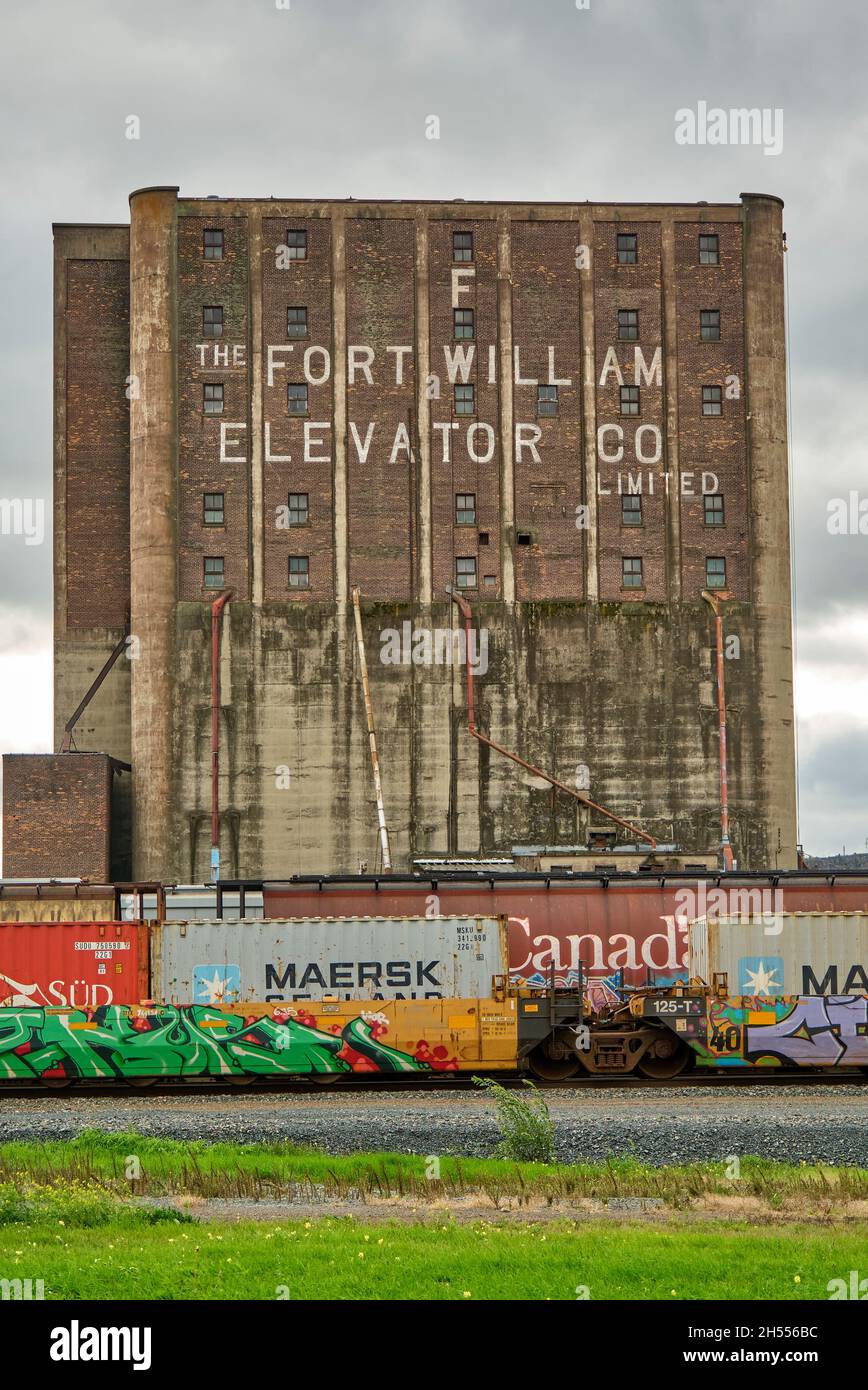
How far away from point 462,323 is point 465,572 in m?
10.7

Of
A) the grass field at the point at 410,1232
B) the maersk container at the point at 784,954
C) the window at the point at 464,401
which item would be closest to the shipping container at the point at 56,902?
the maersk container at the point at 784,954

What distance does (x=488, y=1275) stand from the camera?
1248 cm

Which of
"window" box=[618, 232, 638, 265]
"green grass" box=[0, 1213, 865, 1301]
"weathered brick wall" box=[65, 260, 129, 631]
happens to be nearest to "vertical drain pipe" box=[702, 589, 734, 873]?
"window" box=[618, 232, 638, 265]

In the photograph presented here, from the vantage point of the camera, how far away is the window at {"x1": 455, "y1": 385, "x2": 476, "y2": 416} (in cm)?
6538

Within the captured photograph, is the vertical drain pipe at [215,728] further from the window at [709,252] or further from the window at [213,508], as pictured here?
the window at [709,252]

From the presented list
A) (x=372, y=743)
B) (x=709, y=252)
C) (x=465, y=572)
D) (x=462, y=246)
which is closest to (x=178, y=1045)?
(x=372, y=743)

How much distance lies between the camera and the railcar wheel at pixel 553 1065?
1342 inches

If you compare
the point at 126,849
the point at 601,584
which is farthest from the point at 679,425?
the point at 126,849

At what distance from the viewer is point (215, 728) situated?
62188mm

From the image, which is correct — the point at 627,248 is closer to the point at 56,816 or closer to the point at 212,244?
the point at 212,244

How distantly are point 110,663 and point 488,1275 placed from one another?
55.7 metres

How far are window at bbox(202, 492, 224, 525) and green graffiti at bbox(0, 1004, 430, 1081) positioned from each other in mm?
34412

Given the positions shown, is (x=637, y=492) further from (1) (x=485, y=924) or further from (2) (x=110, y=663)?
(1) (x=485, y=924)
